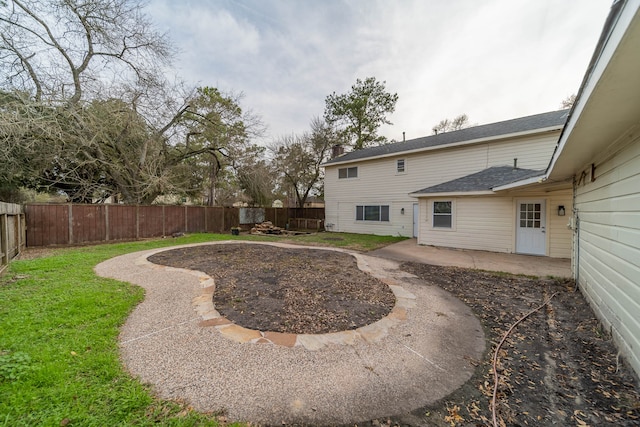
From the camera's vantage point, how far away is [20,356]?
2094 mm

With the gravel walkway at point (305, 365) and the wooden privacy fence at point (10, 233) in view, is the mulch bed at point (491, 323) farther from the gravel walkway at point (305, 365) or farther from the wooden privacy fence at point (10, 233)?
the wooden privacy fence at point (10, 233)

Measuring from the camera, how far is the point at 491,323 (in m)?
3.33

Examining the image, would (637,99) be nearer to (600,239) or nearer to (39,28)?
(600,239)

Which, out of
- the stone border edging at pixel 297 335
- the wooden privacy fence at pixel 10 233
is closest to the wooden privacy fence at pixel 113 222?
the wooden privacy fence at pixel 10 233

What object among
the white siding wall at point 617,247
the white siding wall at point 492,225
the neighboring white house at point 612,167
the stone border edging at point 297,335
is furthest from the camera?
the white siding wall at point 492,225

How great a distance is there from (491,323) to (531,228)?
633cm

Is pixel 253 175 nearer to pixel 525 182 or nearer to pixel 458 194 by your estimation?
pixel 458 194

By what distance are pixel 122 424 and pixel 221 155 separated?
15436 millimetres

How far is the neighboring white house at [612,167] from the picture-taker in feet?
4.71

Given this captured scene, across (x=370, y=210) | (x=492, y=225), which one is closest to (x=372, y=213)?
(x=370, y=210)

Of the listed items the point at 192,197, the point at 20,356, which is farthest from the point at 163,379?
the point at 192,197

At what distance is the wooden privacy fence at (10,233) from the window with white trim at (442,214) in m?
11.8

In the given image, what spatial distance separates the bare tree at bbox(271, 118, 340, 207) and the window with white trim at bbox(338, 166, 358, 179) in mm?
3413

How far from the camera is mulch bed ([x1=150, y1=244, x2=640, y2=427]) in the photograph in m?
1.82
